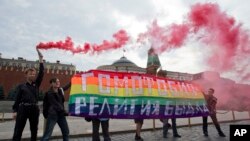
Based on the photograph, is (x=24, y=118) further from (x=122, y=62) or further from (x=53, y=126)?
(x=122, y=62)

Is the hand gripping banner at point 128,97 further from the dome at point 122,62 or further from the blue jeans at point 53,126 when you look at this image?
the dome at point 122,62

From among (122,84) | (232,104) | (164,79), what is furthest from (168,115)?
(232,104)

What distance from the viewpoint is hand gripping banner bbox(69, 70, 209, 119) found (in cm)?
898

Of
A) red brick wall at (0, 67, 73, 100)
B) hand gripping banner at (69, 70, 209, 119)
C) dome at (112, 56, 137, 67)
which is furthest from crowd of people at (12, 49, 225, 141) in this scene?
dome at (112, 56, 137, 67)

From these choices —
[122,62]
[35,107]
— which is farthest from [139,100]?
[122,62]

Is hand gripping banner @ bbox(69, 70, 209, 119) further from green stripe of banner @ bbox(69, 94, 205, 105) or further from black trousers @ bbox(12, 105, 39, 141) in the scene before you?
black trousers @ bbox(12, 105, 39, 141)

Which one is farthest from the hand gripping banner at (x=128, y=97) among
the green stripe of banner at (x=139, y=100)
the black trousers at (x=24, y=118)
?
the black trousers at (x=24, y=118)

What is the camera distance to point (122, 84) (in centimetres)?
1005

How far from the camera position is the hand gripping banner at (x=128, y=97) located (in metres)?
8.98

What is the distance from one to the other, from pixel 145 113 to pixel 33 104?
407cm

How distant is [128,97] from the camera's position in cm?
992

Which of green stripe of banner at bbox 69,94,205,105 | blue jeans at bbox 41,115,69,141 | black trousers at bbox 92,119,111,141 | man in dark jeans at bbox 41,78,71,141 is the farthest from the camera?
green stripe of banner at bbox 69,94,205,105

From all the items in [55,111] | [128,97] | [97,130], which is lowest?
[97,130]

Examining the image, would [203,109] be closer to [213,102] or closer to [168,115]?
[213,102]
